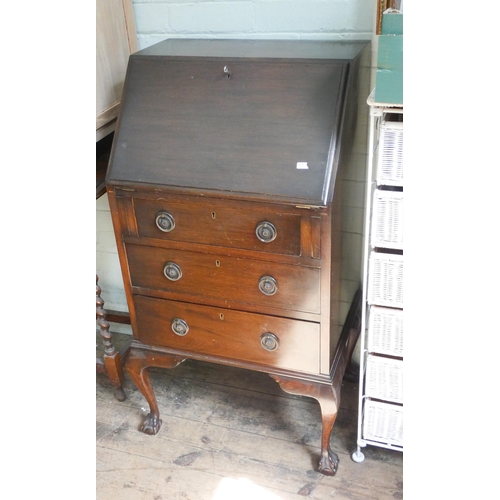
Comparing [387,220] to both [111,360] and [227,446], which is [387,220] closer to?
[227,446]

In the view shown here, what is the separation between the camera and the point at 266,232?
4.06ft

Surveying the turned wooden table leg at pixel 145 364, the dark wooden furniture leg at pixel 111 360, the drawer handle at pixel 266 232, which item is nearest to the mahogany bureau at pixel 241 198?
the drawer handle at pixel 266 232

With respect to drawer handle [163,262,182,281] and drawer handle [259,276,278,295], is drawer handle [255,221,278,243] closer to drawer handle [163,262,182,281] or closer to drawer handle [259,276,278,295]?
drawer handle [259,276,278,295]

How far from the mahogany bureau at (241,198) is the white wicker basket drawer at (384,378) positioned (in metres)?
0.08

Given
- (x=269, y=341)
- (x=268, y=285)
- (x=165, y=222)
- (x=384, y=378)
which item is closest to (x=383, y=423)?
(x=384, y=378)

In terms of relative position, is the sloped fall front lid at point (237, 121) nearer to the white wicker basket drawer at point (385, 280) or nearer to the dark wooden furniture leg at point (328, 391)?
the white wicker basket drawer at point (385, 280)

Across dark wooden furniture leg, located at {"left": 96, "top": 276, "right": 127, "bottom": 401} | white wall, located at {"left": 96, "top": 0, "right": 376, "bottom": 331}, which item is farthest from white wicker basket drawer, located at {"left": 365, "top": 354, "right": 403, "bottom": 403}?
dark wooden furniture leg, located at {"left": 96, "top": 276, "right": 127, "bottom": 401}

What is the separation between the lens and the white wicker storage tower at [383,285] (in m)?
1.18

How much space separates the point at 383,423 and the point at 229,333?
499mm

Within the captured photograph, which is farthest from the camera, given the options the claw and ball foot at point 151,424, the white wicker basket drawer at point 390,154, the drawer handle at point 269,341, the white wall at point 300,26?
the claw and ball foot at point 151,424
